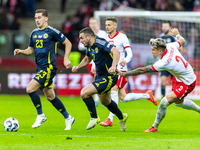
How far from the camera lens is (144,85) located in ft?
50.1

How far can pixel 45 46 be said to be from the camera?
7652 mm

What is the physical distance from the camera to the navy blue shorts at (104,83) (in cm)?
690

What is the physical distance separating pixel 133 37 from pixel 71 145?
10.7m

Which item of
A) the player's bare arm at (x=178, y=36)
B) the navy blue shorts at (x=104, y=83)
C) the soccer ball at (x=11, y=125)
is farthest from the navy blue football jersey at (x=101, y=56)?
the soccer ball at (x=11, y=125)

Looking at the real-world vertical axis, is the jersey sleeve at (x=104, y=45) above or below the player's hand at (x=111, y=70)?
above

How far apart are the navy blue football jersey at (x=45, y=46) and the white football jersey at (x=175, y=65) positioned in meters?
2.14

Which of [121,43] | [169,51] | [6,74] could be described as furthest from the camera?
[6,74]

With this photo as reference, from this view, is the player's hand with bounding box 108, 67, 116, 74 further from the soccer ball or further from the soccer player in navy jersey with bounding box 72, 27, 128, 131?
the soccer ball

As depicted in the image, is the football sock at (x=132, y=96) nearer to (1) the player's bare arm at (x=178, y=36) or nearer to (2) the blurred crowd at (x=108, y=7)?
(1) the player's bare arm at (x=178, y=36)

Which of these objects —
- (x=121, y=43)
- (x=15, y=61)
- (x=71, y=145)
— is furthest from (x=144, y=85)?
(x=71, y=145)

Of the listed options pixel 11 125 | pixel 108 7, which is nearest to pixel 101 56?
pixel 11 125

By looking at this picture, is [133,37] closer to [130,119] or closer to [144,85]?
[144,85]

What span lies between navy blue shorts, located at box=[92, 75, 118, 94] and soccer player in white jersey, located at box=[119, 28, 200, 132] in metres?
0.51

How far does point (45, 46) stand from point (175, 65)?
257 cm
